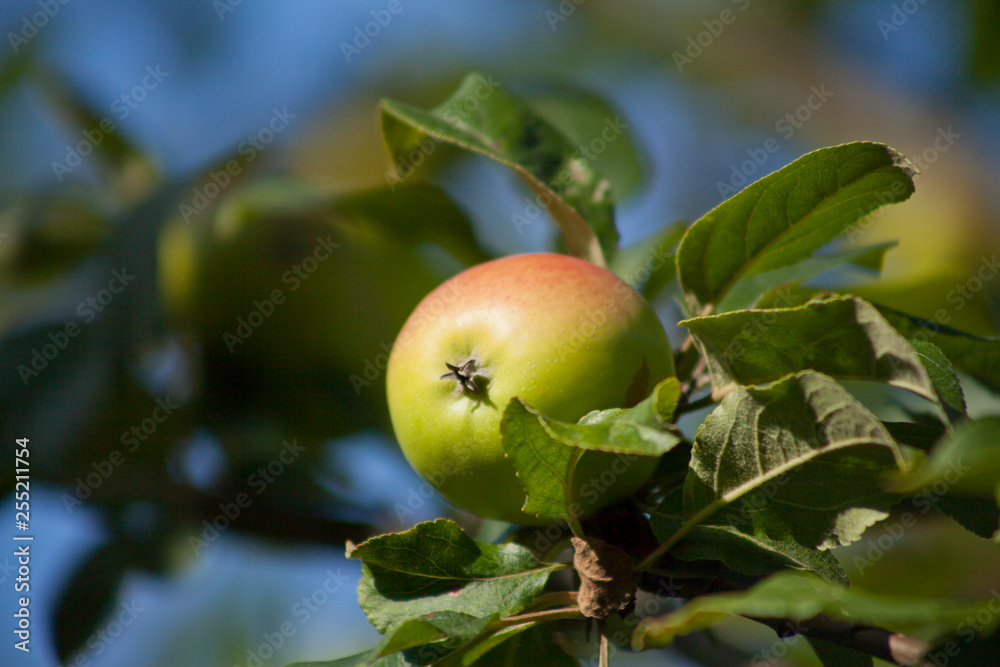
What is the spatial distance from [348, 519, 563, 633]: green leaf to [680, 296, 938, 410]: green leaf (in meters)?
0.25

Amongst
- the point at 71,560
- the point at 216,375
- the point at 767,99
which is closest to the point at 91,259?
the point at 216,375

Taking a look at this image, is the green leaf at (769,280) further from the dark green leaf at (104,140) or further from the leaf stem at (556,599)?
the dark green leaf at (104,140)

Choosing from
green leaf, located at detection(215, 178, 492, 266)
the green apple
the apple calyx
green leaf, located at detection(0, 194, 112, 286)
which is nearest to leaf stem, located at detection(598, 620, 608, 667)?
the apple calyx

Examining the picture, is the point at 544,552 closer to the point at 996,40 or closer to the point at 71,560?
the point at 71,560

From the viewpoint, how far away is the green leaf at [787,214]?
0.70 meters

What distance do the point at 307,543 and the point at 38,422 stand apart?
499mm

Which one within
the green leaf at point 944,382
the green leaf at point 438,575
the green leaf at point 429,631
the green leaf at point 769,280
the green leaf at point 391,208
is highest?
the green leaf at point 944,382

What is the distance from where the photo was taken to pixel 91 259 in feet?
4.89

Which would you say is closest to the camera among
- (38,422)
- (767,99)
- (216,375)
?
(38,422)

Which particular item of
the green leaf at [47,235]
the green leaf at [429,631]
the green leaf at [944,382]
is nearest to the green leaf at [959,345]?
the green leaf at [944,382]

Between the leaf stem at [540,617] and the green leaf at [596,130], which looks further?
the green leaf at [596,130]

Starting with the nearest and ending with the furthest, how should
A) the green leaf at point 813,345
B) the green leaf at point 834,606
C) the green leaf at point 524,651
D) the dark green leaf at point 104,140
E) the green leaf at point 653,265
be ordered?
the green leaf at point 834,606 → the green leaf at point 813,345 → the green leaf at point 524,651 → the green leaf at point 653,265 → the dark green leaf at point 104,140

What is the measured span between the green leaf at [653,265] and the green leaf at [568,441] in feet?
1.57

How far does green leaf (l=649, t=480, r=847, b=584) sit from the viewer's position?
63 centimetres
